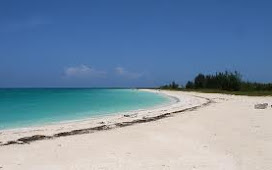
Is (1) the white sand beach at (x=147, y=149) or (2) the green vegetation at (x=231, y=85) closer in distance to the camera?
(1) the white sand beach at (x=147, y=149)

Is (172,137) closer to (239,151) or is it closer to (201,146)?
(201,146)

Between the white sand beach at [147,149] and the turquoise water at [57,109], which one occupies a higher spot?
the turquoise water at [57,109]

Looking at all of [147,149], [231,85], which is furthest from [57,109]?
[231,85]

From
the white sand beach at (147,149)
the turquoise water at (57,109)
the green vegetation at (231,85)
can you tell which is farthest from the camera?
the green vegetation at (231,85)

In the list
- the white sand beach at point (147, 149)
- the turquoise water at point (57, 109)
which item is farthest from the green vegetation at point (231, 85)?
the white sand beach at point (147, 149)

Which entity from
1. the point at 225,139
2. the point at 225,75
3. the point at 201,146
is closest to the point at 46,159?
the point at 201,146

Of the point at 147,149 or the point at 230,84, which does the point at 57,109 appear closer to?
the point at 147,149

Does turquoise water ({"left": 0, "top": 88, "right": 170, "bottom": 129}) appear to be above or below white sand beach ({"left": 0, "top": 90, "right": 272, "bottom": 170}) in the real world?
above

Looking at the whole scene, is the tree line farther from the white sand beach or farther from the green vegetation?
the white sand beach

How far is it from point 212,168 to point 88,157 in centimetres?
286

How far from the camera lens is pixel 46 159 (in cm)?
884

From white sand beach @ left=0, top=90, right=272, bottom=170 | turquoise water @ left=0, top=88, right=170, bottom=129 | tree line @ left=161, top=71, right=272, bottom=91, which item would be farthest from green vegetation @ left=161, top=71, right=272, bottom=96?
white sand beach @ left=0, top=90, right=272, bottom=170

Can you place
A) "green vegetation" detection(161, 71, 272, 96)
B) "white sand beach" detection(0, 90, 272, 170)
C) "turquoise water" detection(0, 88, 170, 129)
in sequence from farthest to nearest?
1. "green vegetation" detection(161, 71, 272, 96)
2. "turquoise water" detection(0, 88, 170, 129)
3. "white sand beach" detection(0, 90, 272, 170)

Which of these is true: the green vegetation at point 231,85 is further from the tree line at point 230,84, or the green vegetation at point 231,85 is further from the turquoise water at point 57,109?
the turquoise water at point 57,109
